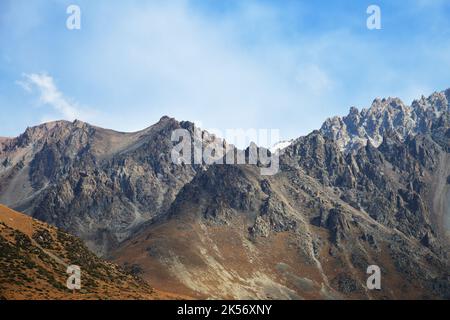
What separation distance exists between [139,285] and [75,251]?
14748 mm

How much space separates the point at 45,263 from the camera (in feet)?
339
